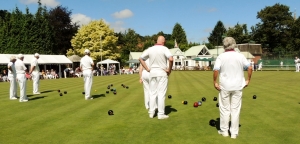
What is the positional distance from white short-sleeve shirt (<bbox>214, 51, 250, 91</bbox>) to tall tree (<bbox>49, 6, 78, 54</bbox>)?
208ft

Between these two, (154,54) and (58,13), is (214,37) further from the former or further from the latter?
(154,54)

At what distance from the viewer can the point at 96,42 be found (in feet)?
246

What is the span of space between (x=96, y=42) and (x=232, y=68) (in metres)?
70.8

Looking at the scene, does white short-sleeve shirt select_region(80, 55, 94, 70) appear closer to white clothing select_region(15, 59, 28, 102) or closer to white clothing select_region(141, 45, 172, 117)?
white clothing select_region(15, 59, 28, 102)

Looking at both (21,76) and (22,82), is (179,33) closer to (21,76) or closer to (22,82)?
(21,76)

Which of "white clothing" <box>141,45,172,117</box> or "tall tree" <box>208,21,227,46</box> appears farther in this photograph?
"tall tree" <box>208,21,227,46</box>

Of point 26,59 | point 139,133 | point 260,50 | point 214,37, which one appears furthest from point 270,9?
point 139,133

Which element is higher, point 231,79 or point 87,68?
point 87,68

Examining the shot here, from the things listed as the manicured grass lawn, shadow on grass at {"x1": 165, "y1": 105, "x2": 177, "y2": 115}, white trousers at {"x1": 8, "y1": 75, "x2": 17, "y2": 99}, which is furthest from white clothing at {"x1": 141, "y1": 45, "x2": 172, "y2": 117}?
white trousers at {"x1": 8, "y1": 75, "x2": 17, "y2": 99}

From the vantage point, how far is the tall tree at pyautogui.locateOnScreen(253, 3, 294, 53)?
9506 cm

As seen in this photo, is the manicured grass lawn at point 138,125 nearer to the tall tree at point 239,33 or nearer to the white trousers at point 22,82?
the white trousers at point 22,82

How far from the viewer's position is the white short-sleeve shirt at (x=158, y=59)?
28.8 ft

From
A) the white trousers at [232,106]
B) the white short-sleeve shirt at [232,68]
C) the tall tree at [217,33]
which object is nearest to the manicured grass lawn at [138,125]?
the white trousers at [232,106]

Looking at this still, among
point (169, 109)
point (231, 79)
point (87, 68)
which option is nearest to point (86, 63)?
point (87, 68)
